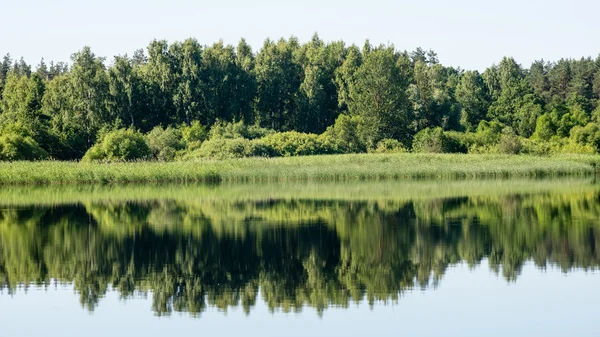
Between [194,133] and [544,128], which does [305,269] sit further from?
[544,128]

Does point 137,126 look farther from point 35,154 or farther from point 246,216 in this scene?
point 246,216

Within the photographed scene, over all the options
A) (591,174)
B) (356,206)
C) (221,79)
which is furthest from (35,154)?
(591,174)

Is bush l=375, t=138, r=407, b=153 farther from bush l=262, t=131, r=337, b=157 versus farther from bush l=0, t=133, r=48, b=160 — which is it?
bush l=0, t=133, r=48, b=160

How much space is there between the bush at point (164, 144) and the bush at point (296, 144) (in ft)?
22.5

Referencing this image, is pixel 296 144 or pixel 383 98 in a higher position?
pixel 383 98

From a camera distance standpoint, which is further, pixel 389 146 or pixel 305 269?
pixel 389 146

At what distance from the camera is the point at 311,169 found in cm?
5306

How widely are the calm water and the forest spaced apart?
3073cm

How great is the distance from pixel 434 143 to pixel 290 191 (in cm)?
2809

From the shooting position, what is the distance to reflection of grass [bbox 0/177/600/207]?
122ft

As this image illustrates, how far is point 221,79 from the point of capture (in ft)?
247

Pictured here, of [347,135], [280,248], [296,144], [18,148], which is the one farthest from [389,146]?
[280,248]

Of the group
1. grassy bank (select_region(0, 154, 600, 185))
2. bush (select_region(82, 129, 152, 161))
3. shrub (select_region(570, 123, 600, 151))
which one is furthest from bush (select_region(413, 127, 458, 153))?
bush (select_region(82, 129, 152, 161))

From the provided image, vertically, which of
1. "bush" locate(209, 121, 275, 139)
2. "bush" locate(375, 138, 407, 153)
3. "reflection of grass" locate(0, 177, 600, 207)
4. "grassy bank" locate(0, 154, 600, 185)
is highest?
"bush" locate(209, 121, 275, 139)
